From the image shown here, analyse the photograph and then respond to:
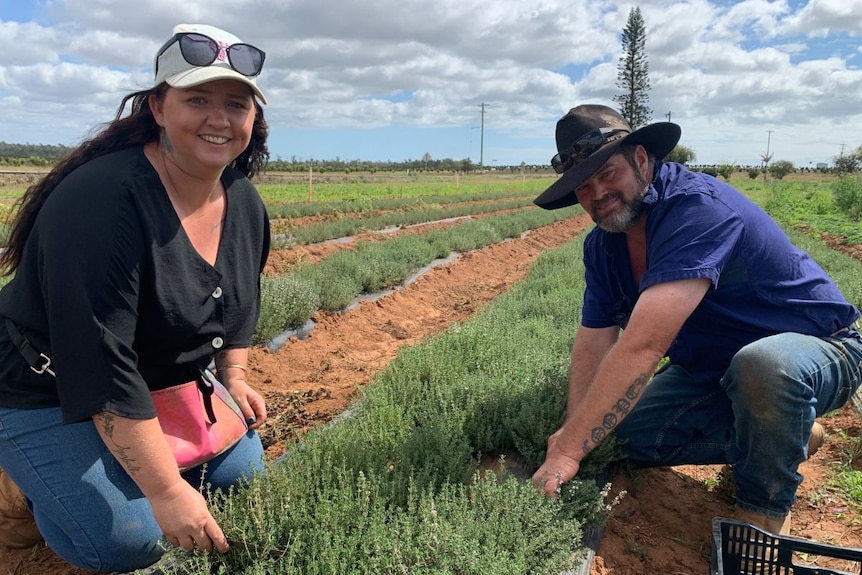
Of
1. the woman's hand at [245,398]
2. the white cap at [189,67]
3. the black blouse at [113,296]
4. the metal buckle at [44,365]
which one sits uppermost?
the white cap at [189,67]

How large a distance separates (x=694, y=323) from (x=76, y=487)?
2.51 m

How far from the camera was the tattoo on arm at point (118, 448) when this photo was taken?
1.79 m

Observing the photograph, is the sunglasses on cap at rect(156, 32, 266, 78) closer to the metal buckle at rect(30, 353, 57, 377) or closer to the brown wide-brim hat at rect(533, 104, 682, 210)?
the metal buckle at rect(30, 353, 57, 377)

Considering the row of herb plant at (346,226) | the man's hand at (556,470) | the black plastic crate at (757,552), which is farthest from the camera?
the row of herb plant at (346,226)

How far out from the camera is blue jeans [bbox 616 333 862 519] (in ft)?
7.72

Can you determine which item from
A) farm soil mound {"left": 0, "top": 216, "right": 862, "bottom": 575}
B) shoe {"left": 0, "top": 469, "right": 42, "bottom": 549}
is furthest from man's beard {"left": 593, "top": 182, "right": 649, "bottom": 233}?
shoe {"left": 0, "top": 469, "right": 42, "bottom": 549}

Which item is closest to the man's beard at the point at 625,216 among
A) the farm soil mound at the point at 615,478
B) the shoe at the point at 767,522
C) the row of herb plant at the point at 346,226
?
the farm soil mound at the point at 615,478

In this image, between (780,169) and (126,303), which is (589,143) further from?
(780,169)

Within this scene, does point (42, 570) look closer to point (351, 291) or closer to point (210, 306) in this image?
point (210, 306)

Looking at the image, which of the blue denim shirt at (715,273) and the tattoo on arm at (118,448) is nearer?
the tattoo on arm at (118,448)

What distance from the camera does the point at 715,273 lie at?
7.21ft

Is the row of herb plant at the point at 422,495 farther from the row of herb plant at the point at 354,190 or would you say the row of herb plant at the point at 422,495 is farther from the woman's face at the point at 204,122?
the row of herb plant at the point at 354,190

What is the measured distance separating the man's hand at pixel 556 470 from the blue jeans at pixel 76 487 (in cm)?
122

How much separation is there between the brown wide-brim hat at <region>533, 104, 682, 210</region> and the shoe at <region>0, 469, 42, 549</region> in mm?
2359
